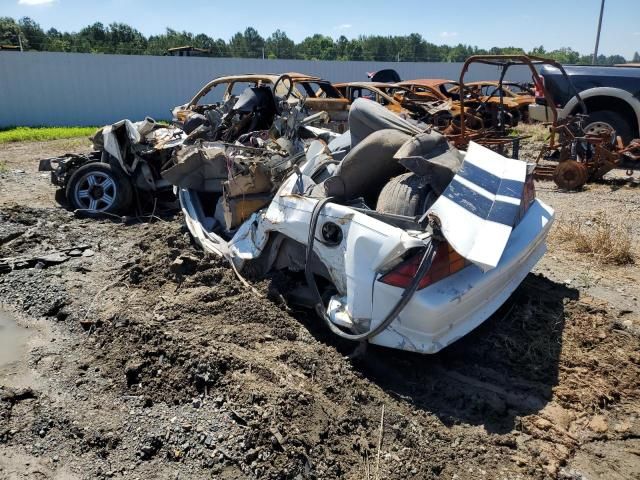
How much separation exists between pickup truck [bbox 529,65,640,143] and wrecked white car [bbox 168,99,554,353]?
20.7 feet

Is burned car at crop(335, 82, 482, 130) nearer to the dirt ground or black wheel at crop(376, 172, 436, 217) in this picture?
the dirt ground

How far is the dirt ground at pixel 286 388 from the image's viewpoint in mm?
2373

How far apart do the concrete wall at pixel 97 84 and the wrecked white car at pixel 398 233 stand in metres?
17.6

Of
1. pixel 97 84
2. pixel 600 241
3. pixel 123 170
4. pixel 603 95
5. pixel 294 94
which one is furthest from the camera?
pixel 97 84

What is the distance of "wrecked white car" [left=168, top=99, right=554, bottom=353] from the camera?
2.74 meters

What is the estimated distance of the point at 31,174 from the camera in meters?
9.54

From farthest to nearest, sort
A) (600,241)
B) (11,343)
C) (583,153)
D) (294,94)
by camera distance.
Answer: (294,94), (583,153), (600,241), (11,343)

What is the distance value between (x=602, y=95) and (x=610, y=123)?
0.51m

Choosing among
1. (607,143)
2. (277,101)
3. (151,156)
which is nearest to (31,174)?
(151,156)

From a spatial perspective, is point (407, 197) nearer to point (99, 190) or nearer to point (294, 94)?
point (99, 190)

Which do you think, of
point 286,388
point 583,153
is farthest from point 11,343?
point 583,153

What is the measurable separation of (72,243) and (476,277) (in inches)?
171

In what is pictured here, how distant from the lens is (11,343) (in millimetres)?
3654

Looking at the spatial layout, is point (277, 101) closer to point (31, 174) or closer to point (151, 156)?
point (151, 156)
